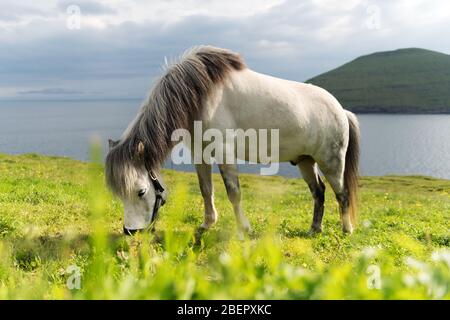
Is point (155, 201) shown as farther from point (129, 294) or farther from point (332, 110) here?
point (129, 294)

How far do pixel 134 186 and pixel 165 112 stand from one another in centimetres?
134

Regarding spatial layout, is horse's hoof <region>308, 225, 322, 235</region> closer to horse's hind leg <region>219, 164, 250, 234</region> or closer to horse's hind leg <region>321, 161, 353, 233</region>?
horse's hind leg <region>321, 161, 353, 233</region>

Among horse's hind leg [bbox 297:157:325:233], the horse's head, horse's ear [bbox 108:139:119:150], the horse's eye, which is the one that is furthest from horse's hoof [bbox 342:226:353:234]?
horse's ear [bbox 108:139:119:150]

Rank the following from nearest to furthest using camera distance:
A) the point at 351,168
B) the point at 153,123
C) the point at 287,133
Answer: the point at 153,123
the point at 287,133
the point at 351,168

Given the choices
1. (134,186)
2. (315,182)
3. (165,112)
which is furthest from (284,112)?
(134,186)

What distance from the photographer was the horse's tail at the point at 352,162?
9.99m

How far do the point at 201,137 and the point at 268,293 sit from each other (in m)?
5.97

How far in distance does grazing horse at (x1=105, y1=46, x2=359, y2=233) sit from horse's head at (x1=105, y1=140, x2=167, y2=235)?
16mm

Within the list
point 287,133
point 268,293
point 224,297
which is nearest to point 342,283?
point 268,293

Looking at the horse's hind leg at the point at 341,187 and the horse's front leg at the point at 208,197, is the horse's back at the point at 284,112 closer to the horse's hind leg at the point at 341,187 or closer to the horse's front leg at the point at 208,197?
the horse's hind leg at the point at 341,187

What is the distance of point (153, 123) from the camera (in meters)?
7.36

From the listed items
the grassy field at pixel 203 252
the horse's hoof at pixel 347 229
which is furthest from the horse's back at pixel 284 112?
the horse's hoof at pixel 347 229

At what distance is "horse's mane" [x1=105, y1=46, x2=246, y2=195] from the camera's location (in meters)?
7.09

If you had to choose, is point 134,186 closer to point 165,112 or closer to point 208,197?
point 165,112
